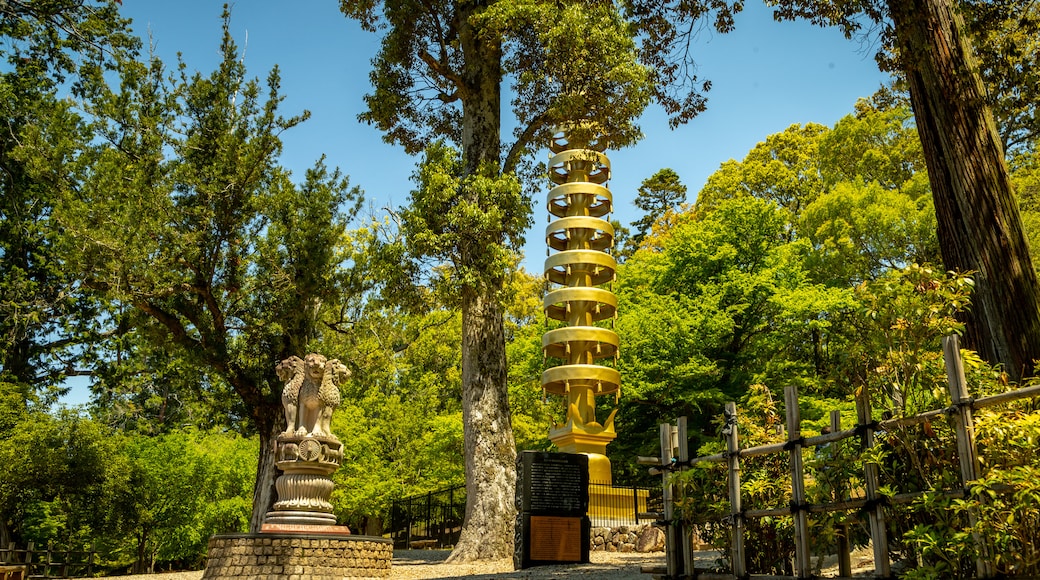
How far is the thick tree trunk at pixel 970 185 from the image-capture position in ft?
24.9

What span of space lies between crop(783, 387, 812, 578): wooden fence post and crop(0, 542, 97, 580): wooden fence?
13.9 metres

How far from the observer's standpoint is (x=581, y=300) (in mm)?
21109

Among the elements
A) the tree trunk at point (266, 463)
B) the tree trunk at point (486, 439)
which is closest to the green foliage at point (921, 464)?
the tree trunk at point (486, 439)

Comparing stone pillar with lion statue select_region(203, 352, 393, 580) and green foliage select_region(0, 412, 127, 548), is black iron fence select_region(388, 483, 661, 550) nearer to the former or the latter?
stone pillar with lion statue select_region(203, 352, 393, 580)

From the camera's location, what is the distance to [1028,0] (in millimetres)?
10992

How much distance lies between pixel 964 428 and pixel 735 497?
2.68 m

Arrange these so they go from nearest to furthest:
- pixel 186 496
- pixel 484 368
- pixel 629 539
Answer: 1. pixel 484 368
2. pixel 629 539
3. pixel 186 496

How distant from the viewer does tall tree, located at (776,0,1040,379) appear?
7594 millimetres

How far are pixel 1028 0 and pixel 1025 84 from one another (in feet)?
3.73

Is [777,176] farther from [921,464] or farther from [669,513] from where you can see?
[921,464]

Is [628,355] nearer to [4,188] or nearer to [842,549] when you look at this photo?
[842,549]

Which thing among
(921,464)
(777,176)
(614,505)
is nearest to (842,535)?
(921,464)

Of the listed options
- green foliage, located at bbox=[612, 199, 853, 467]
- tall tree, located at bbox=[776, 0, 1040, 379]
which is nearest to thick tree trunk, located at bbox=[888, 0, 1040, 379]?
tall tree, located at bbox=[776, 0, 1040, 379]

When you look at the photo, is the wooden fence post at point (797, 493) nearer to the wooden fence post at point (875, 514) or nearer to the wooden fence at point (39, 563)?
the wooden fence post at point (875, 514)
